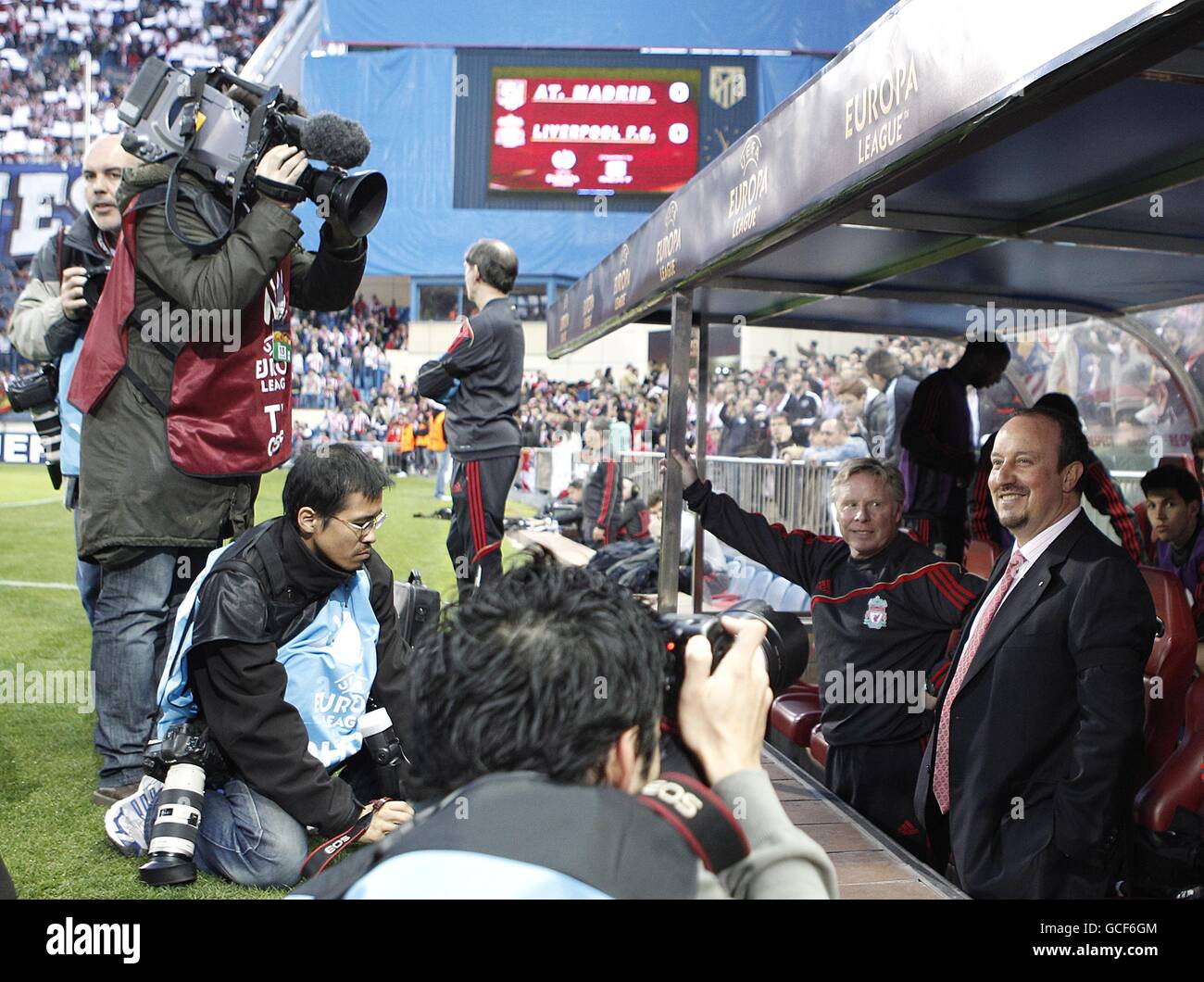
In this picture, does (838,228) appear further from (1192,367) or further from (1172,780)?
(1192,367)

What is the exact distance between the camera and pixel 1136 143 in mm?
2914

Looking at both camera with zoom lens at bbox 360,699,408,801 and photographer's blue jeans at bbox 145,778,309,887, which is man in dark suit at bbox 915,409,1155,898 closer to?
camera with zoom lens at bbox 360,699,408,801

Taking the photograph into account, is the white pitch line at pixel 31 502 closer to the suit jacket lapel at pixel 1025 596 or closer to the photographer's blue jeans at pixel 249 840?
the photographer's blue jeans at pixel 249 840

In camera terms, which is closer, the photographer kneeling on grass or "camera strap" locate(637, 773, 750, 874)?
"camera strap" locate(637, 773, 750, 874)

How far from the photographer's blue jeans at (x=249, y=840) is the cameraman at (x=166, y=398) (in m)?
0.51

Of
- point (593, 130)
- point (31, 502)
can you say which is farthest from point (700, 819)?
point (593, 130)

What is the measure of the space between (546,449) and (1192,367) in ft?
39.3

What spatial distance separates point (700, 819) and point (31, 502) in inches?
559

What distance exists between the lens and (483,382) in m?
4.82

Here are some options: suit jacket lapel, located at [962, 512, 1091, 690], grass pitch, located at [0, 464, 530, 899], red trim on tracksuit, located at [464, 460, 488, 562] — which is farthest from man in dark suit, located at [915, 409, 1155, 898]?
red trim on tracksuit, located at [464, 460, 488, 562]

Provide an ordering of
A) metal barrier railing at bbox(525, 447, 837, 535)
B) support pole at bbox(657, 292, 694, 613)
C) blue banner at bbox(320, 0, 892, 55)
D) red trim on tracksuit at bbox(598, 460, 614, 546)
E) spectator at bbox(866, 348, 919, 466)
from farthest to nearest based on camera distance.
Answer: blue banner at bbox(320, 0, 892, 55) < red trim on tracksuit at bbox(598, 460, 614, 546) < metal barrier railing at bbox(525, 447, 837, 535) < spectator at bbox(866, 348, 919, 466) < support pole at bbox(657, 292, 694, 613)

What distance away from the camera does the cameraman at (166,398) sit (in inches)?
115

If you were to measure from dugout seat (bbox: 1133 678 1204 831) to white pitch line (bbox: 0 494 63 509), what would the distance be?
1283 centimetres

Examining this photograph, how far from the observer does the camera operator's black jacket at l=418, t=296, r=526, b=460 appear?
15.5ft
